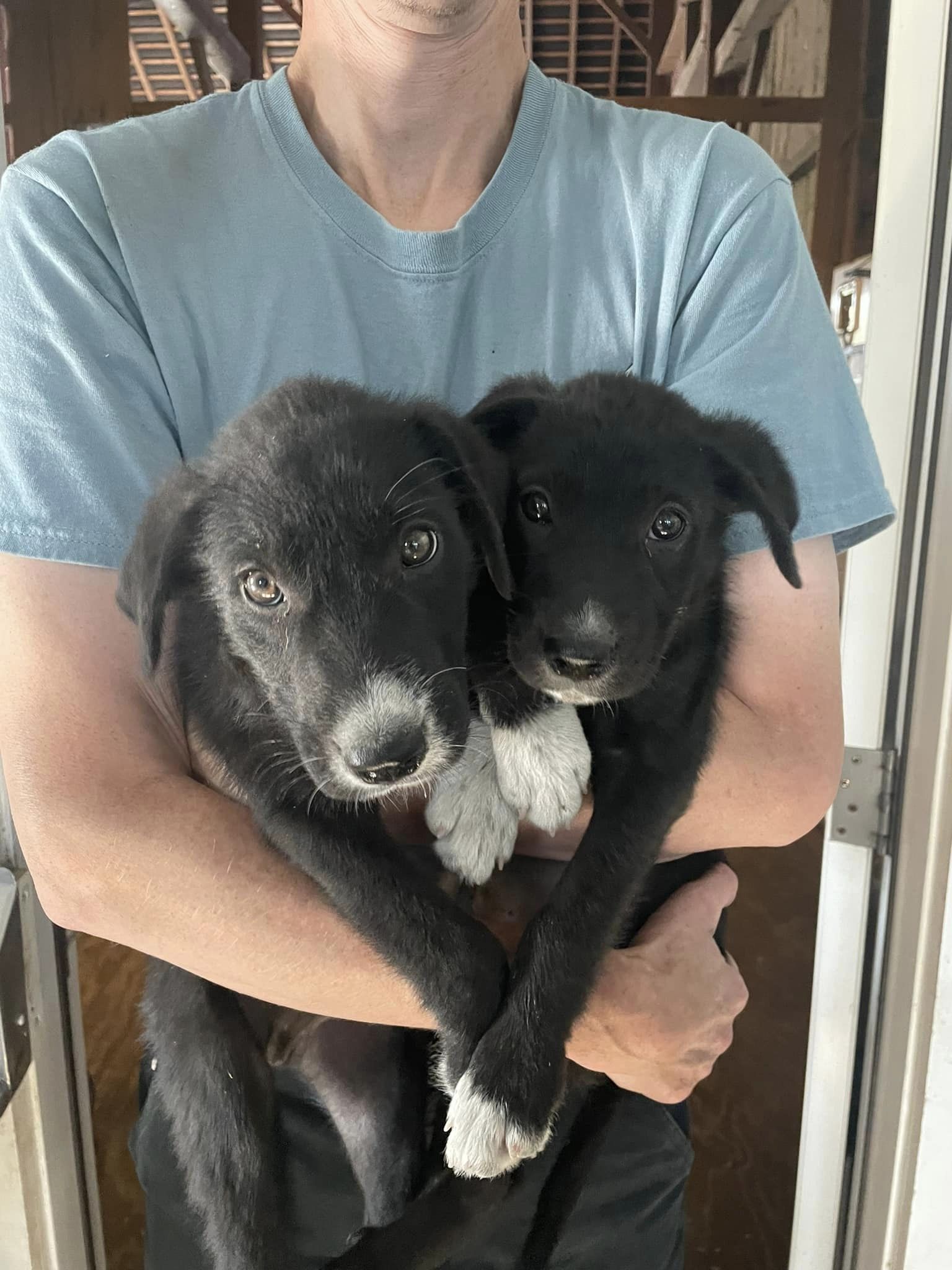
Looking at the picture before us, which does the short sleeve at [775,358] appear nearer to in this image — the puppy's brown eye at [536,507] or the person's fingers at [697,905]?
the puppy's brown eye at [536,507]

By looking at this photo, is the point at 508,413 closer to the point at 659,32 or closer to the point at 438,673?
the point at 438,673

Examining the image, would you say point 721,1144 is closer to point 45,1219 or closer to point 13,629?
point 45,1219

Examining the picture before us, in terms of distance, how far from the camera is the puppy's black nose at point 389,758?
2.70ft

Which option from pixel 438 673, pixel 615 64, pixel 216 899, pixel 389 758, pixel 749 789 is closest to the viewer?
pixel 389 758

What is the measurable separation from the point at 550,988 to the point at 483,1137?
0.16 meters

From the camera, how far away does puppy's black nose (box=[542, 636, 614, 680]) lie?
990 millimetres

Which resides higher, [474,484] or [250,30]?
[250,30]

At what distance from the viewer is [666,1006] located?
45.4 inches

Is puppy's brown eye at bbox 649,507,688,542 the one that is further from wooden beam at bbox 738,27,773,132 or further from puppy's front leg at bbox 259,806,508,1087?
wooden beam at bbox 738,27,773,132

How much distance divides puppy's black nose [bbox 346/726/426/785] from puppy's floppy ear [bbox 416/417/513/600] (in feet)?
0.81

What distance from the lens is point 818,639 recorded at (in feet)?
4.21

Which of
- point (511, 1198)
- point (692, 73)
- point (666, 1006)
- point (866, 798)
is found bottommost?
point (511, 1198)

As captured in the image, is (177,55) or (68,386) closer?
(68,386)

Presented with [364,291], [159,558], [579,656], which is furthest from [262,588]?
[364,291]
